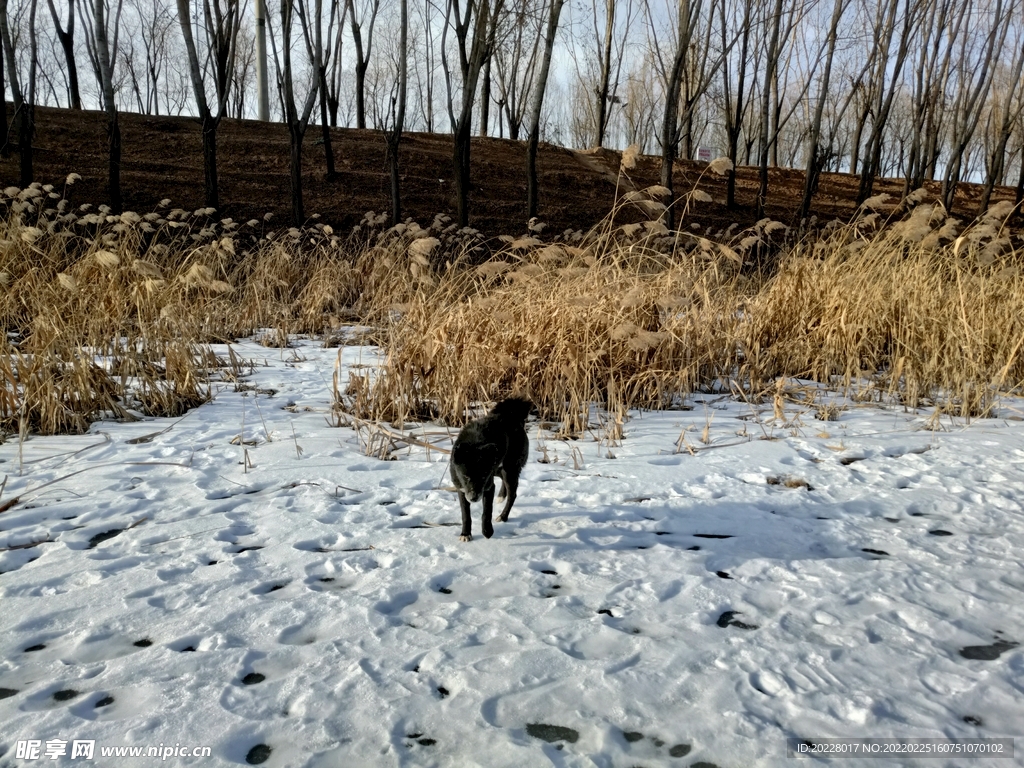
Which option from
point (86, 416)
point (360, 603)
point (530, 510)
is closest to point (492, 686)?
point (360, 603)

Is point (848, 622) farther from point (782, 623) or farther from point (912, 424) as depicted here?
point (912, 424)

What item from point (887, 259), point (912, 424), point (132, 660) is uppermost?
point (887, 259)

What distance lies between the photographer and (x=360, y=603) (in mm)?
1853

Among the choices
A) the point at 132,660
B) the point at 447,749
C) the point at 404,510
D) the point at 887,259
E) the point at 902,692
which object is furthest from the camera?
the point at 887,259

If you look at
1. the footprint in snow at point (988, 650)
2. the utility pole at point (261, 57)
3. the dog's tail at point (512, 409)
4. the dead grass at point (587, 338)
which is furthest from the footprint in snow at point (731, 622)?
the utility pole at point (261, 57)

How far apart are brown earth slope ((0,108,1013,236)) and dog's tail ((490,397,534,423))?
→ 10878 millimetres

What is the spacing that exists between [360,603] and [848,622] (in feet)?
4.19

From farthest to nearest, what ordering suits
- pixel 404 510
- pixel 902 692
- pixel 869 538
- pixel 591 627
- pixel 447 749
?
pixel 404 510 < pixel 869 538 < pixel 591 627 < pixel 902 692 < pixel 447 749

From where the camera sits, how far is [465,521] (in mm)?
2217

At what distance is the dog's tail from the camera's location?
7.59ft

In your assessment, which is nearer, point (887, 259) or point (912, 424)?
→ point (912, 424)

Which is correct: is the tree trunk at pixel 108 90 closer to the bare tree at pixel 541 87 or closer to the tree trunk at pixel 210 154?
the tree trunk at pixel 210 154

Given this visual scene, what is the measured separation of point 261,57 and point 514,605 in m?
19.8

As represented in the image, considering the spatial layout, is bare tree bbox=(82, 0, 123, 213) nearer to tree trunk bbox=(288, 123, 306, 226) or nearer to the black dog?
tree trunk bbox=(288, 123, 306, 226)
